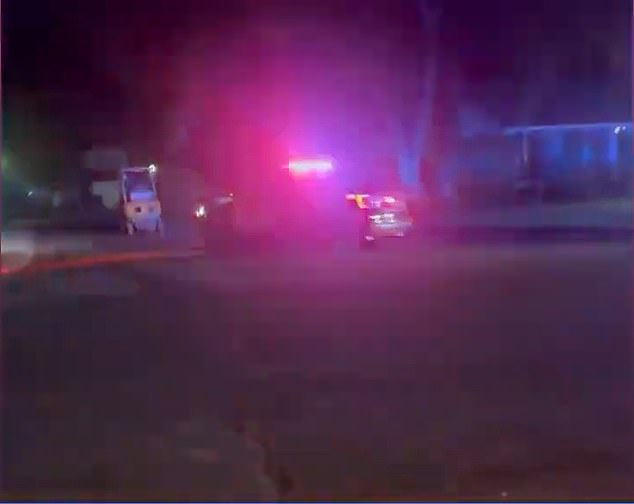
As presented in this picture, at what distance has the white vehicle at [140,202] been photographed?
105ft

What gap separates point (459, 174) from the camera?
123 ft

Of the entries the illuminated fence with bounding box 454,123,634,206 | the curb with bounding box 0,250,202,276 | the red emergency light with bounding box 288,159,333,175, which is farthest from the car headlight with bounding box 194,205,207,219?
the illuminated fence with bounding box 454,123,634,206

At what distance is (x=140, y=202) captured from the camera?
112 ft

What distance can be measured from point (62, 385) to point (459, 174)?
28.9m

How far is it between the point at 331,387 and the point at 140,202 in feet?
83.7

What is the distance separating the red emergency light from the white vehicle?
24.3ft

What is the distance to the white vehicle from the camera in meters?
31.9

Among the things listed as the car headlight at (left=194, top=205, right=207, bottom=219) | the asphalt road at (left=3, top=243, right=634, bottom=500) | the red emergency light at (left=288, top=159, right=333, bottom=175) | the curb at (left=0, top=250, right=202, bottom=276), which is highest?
the red emergency light at (left=288, top=159, right=333, bottom=175)

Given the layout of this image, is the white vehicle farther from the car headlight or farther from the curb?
the curb

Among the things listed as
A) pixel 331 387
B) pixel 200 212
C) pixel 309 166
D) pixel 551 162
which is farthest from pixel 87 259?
pixel 551 162

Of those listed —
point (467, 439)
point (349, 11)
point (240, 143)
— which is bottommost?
point (467, 439)

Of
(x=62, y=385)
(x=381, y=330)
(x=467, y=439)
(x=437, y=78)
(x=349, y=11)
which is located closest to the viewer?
(x=467, y=439)

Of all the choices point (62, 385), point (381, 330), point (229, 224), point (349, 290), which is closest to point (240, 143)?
point (229, 224)

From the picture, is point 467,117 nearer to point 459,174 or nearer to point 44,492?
point 459,174
